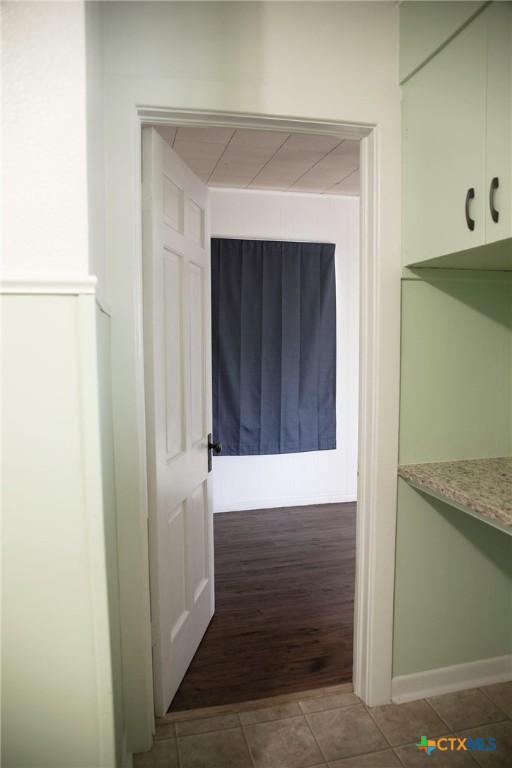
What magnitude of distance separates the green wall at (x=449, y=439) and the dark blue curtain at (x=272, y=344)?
2.40 metres

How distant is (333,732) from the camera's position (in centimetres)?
189

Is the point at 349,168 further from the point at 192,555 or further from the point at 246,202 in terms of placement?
the point at 192,555

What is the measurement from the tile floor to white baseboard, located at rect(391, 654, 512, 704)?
3 cm

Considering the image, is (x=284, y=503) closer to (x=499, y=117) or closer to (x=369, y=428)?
(x=369, y=428)

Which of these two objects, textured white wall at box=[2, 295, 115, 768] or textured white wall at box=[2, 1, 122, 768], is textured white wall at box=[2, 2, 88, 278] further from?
textured white wall at box=[2, 295, 115, 768]

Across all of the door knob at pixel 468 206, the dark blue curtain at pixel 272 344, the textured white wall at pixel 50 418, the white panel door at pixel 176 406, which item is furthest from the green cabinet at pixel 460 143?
the dark blue curtain at pixel 272 344

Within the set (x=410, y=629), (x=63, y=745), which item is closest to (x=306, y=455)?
(x=410, y=629)

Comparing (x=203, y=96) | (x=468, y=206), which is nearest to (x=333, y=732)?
(x=468, y=206)

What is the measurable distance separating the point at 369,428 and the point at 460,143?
3.16 feet

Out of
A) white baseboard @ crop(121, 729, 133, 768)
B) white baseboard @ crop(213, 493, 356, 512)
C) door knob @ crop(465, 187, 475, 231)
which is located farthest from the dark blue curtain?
door knob @ crop(465, 187, 475, 231)

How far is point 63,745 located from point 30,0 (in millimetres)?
1696

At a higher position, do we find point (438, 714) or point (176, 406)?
point (176, 406)

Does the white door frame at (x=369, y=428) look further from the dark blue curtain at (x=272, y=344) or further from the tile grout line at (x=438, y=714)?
the dark blue curtain at (x=272, y=344)

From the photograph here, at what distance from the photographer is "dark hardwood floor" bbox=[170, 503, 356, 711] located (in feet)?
7.29
